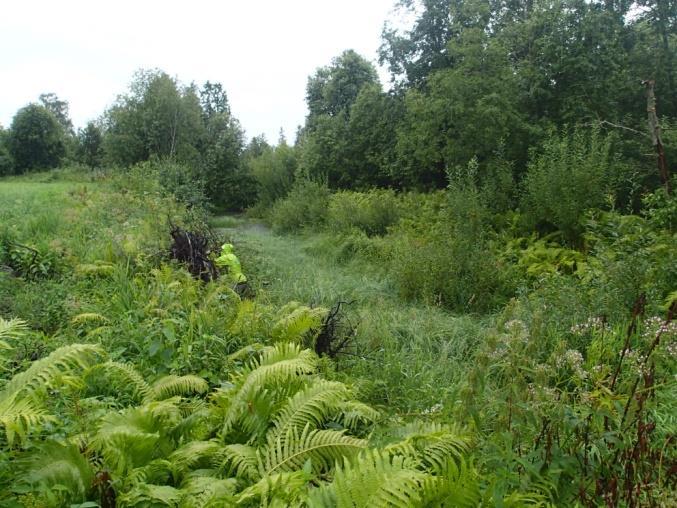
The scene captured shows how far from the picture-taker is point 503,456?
208cm

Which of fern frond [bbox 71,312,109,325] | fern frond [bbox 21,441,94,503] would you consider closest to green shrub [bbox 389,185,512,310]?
fern frond [bbox 71,312,109,325]

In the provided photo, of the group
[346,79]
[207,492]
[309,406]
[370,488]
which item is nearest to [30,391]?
[207,492]

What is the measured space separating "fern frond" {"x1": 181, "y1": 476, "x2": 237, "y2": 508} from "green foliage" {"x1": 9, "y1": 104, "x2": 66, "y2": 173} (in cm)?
3680

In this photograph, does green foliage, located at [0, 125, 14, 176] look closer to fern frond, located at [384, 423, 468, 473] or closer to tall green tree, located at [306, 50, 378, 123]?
tall green tree, located at [306, 50, 378, 123]

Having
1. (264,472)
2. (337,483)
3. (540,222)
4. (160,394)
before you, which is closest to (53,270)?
(160,394)

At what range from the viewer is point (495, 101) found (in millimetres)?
11414

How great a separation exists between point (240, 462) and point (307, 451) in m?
0.35

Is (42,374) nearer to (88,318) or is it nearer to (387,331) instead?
(88,318)

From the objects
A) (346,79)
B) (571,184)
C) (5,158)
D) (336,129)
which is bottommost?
(571,184)

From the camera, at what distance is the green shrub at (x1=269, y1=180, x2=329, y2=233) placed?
18438mm

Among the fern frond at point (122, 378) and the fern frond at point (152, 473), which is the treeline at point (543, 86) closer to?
the fern frond at point (122, 378)

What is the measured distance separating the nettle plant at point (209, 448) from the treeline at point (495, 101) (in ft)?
22.0

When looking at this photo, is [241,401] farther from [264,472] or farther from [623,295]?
[623,295]

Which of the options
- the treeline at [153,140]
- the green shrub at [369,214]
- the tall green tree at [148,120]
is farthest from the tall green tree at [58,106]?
the green shrub at [369,214]
